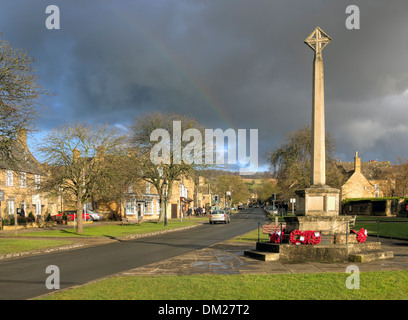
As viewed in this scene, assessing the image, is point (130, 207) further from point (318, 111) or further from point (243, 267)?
point (243, 267)

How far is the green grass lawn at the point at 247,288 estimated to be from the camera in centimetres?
644

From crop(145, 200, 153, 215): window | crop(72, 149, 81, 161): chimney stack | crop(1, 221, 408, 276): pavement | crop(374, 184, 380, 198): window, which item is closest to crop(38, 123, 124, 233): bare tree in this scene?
crop(72, 149, 81, 161): chimney stack

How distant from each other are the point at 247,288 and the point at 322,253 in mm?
4371

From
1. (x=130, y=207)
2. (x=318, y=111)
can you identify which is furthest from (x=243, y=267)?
(x=130, y=207)

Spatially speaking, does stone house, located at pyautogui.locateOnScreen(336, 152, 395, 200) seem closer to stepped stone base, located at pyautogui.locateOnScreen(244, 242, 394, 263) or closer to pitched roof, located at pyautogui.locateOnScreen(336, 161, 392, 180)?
pitched roof, located at pyautogui.locateOnScreen(336, 161, 392, 180)

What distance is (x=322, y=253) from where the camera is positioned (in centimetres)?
1055

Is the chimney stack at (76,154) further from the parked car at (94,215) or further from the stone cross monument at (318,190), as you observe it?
the parked car at (94,215)

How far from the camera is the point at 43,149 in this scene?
23938mm

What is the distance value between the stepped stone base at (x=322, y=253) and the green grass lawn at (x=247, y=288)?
2.07 m

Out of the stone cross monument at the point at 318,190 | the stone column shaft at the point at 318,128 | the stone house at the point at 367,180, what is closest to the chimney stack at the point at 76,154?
the stone cross monument at the point at 318,190

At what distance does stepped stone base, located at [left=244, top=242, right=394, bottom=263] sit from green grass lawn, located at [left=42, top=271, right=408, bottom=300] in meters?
2.07

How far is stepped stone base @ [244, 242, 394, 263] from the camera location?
34.4ft
